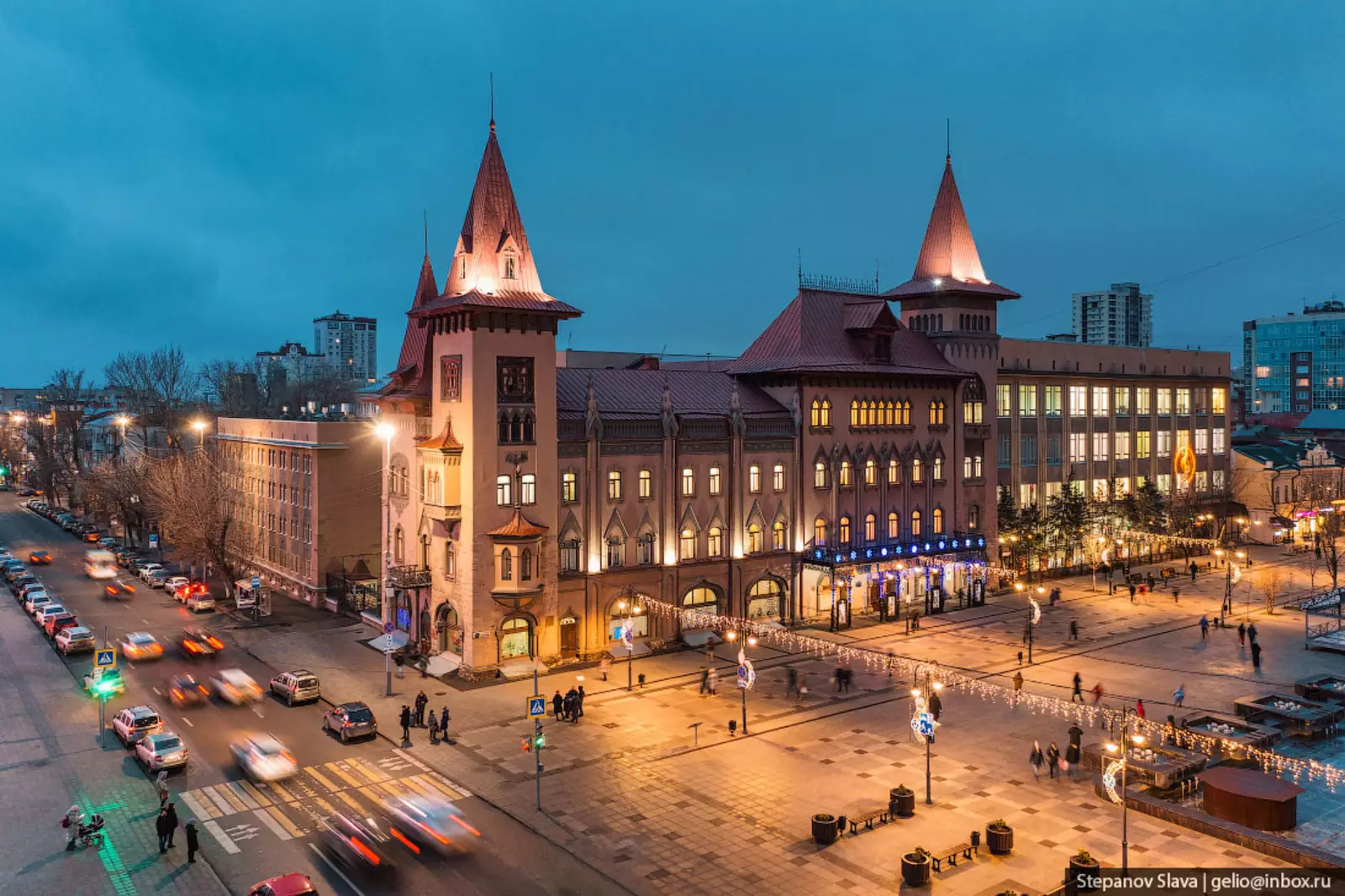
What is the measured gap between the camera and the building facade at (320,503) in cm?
6831

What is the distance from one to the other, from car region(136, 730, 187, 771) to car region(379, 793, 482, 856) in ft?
28.9

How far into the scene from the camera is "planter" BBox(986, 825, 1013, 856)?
28913 millimetres

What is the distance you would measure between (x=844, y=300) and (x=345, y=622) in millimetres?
40673

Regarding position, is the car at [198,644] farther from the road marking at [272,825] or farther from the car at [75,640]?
the road marking at [272,825]

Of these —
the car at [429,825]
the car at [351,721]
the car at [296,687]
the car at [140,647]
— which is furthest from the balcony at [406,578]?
the car at [429,825]

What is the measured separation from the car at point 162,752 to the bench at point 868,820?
24.6 metres

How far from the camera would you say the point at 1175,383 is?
98750mm

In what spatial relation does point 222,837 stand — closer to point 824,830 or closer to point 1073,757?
point 824,830

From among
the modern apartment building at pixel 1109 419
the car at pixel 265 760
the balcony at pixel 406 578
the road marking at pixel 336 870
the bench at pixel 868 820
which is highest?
the modern apartment building at pixel 1109 419

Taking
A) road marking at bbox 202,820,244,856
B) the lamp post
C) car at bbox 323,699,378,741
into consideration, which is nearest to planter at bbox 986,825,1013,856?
road marking at bbox 202,820,244,856

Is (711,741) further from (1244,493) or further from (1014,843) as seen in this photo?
(1244,493)

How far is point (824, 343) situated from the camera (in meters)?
66.8

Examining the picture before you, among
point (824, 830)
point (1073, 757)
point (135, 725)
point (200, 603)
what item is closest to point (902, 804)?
point (824, 830)

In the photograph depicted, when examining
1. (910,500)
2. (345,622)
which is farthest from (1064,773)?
(345,622)
